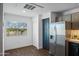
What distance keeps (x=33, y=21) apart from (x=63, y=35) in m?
2.91

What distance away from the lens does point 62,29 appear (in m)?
3.35

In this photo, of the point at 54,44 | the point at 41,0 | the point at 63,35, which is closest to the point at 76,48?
the point at 63,35

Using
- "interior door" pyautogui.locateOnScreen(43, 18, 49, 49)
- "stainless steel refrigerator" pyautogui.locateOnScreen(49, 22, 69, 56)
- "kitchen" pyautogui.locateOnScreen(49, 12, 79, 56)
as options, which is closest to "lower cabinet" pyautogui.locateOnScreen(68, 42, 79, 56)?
"kitchen" pyautogui.locateOnScreen(49, 12, 79, 56)

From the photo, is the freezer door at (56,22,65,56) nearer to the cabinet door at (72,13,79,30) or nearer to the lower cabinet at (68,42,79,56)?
the lower cabinet at (68,42,79,56)

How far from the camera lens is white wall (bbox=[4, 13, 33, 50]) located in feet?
15.1

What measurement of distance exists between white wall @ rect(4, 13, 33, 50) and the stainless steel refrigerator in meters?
1.85

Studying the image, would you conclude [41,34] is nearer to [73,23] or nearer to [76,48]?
[73,23]

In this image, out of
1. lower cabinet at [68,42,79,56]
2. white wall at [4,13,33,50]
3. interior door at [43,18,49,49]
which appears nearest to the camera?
lower cabinet at [68,42,79,56]

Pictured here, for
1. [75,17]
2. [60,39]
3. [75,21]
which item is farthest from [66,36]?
[75,17]

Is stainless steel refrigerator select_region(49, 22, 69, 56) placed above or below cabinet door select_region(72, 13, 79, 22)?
below

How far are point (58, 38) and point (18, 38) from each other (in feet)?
7.52

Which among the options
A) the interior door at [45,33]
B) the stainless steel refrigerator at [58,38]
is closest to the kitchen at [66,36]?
the stainless steel refrigerator at [58,38]

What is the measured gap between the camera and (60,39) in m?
3.41

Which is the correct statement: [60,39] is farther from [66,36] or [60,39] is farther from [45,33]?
[45,33]
